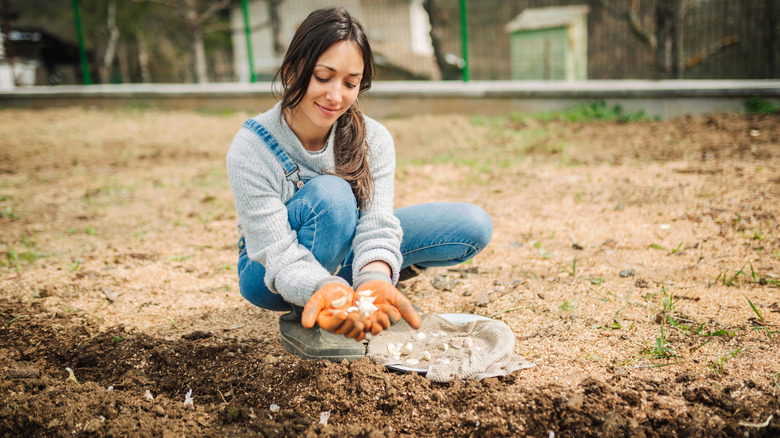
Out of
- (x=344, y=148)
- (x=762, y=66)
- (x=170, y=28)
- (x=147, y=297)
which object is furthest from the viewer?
(x=170, y=28)

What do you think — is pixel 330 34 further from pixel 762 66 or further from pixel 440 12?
pixel 440 12

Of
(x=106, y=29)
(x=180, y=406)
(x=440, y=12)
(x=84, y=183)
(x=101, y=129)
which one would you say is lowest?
(x=180, y=406)

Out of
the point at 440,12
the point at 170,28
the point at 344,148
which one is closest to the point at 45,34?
the point at 170,28

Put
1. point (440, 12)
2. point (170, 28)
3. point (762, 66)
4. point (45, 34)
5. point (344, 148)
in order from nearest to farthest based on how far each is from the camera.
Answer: point (344, 148)
point (762, 66)
point (440, 12)
point (45, 34)
point (170, 28)

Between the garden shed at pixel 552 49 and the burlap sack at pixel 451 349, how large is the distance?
6621mm

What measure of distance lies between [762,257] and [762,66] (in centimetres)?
536

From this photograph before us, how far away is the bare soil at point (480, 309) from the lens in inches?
59.9

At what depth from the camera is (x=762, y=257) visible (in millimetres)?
2400

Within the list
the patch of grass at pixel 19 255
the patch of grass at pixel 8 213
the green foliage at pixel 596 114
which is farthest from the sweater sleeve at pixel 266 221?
the green foliage at pixel 596 114

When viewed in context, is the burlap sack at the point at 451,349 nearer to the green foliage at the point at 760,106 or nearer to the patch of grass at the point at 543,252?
the patch of grass at the point at 543,252

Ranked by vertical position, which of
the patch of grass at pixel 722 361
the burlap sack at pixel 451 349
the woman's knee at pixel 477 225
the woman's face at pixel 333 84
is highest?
the woman's face at pixel 333 84

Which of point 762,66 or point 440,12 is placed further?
point 440,12

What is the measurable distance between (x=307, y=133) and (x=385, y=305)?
662 millimetres

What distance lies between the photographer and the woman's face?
5.34 ft
